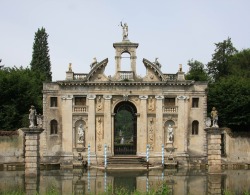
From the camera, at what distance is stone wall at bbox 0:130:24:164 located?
4209cm

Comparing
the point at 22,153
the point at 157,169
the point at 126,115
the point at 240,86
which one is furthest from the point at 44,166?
the point at 126,115

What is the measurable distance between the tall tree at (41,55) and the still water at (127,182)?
100.0 feet

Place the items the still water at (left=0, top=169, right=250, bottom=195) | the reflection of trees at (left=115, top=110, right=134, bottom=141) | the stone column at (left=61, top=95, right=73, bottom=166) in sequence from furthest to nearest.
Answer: the reflection of trees at (left=115, top=110, right=134, bottom=141)
the stone column at (left=61, top=95, right=73, bottom=166)
the still water at (left=0, top=169, right=250, bottom=195)

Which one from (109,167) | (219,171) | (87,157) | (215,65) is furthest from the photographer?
(215,65)

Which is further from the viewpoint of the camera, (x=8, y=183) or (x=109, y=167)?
(x=109, y=167)

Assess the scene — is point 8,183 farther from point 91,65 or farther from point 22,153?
point 91,65

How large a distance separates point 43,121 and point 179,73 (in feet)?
43.4

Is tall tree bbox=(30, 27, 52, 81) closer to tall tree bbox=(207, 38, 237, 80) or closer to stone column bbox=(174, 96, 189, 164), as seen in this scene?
tall tree bbox=(207, 38, 237, 80)

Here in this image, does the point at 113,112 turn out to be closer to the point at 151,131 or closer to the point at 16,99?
the point at 151,131

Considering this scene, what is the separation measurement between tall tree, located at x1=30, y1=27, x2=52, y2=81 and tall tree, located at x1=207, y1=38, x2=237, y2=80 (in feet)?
74.0

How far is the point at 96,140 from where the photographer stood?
42.8 metres

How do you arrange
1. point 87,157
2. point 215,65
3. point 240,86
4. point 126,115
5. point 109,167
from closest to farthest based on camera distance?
point 109,167 → point 87,157 → point 240,86 → point 215,65 → point 126,115

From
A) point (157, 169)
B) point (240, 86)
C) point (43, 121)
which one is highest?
point (240, 86)

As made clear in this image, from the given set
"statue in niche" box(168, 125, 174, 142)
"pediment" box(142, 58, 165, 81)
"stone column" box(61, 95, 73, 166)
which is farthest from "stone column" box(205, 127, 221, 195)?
"stone column" box(61, 95, 73, 166)
